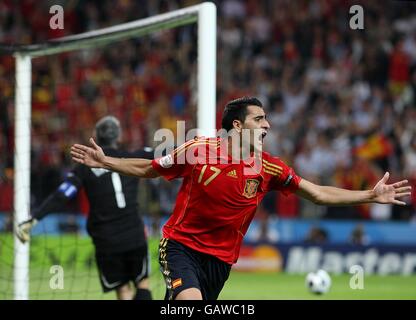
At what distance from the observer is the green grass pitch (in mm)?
12039

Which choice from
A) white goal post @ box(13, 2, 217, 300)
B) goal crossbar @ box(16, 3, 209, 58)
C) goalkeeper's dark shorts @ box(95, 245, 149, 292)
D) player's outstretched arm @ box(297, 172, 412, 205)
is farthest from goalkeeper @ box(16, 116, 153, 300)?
player's outstretched arm @ box(297, 172, 412, 205)

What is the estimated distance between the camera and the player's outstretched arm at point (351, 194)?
684 centimetres

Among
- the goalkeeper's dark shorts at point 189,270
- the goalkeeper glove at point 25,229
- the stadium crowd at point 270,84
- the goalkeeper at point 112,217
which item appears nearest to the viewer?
the goalkeeper's dark shorts at point 189,270

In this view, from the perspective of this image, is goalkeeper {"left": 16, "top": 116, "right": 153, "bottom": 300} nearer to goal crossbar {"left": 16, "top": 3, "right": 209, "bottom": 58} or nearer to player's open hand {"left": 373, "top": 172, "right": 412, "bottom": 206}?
goal crossbar {"left": 16, "top": 3, "right": 209, "bottom": 58}

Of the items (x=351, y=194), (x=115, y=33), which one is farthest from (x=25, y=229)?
(x=351, y=194)

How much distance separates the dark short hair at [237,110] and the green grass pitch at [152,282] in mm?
4251

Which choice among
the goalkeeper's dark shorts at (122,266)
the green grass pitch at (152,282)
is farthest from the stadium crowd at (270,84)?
the goalkeeper's dark shorts at (122,266)

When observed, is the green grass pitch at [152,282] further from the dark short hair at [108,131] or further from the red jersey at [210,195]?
the red jersey at [210,195]

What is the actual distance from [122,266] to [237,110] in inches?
118

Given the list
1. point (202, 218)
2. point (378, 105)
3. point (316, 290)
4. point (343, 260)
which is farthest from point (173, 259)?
point (378, 105)

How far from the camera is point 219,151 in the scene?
6840 mm

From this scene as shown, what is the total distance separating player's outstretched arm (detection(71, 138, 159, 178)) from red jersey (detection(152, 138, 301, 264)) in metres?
0.08

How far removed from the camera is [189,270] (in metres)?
6.62
